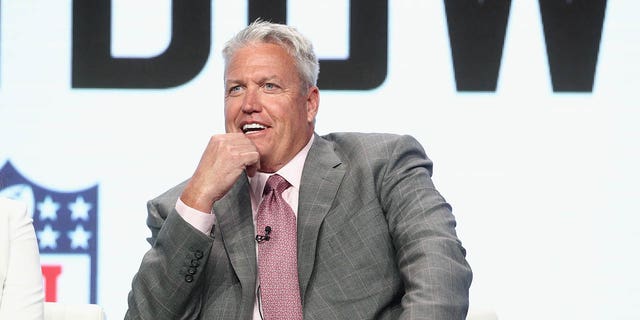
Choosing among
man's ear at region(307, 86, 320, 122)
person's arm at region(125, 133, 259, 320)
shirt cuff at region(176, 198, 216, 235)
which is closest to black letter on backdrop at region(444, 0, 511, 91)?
man's ear at region(307, 86, 320, 122)

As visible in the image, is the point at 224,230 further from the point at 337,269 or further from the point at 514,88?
the point at 514,88

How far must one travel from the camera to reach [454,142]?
411cm

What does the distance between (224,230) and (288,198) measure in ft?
0.65

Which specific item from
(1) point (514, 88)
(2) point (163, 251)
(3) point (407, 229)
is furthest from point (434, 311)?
(1) point (514, 88)

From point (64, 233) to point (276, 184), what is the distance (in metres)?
1.62

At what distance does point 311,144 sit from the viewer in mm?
2871

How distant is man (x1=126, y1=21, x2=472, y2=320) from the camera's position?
8.34 feet

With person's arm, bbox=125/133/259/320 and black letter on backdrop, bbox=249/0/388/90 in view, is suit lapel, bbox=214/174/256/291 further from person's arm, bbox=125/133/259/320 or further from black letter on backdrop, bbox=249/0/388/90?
black letter on backdrop, bbox=249/0/388/90

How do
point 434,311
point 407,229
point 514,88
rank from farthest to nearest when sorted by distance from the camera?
point 514,88, point 407,229, point 434,311

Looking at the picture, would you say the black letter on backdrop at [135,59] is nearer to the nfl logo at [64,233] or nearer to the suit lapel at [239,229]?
the nfl logo at [64,233]

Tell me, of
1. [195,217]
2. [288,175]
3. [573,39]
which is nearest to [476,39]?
[573,39]

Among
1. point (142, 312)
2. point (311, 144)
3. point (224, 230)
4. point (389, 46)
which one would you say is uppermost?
point (389, 46)

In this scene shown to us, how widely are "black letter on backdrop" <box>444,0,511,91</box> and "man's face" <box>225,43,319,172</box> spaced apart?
58.1 inches

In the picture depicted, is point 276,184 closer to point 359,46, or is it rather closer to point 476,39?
point 359,46
